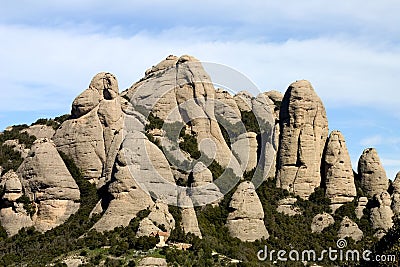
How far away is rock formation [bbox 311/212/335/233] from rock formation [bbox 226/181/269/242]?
659 cm

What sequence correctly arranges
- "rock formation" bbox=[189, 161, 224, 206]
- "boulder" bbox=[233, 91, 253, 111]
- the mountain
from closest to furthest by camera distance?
the mountain
"rock formation" bbox=[189, 161, 224, 206]
"boulder" bbox=[233, 91, 253, 111]

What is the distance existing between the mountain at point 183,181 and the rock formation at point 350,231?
10 cm

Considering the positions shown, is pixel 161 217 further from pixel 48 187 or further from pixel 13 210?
pixel 13 210

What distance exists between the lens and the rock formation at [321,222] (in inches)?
3059

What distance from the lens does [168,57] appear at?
294ft

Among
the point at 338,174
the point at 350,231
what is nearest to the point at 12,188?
the point at 350,231

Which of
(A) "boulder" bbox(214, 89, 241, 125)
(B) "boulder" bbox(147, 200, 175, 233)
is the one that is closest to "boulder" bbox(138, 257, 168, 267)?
(B) "boulder" bbox(147, 200, 175, 233)

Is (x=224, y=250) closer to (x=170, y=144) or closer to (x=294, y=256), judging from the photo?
(x=294, y=256)

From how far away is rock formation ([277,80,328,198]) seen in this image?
82.0 metres

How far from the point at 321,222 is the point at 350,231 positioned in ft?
10.9

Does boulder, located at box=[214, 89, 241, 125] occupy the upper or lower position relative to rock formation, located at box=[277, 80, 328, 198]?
upper

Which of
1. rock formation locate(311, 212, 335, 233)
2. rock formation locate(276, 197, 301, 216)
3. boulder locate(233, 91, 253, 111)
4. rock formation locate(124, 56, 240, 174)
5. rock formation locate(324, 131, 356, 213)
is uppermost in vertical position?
boulder locate(233, 91, 253, 111)

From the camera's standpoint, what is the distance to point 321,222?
78125 millimetres

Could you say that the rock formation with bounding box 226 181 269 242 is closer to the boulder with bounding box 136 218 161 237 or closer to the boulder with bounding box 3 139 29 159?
the boulder with bounding box 136 218 161 237
